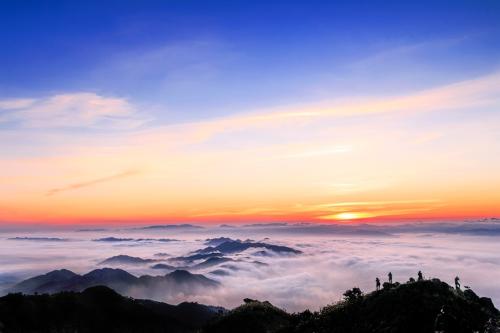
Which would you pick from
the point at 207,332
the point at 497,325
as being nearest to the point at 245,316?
the point at 207,332

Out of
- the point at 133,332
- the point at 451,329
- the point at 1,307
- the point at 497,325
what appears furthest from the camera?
the point at 133,332

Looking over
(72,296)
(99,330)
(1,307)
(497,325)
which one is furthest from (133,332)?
(497,325)

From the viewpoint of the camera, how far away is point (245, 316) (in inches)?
2048

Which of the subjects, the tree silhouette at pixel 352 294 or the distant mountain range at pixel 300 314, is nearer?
the distant mountain range at pixel 300 314

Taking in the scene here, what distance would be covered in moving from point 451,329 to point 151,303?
119411 mm

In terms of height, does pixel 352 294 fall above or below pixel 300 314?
above

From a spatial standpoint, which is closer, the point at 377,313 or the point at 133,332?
the point at 377,313

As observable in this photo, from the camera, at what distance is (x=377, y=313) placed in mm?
31516

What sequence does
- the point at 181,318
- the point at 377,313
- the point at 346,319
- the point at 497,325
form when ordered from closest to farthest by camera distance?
the point at 497,325, the point at 377,313, the point at 346,319, the point at 181,318

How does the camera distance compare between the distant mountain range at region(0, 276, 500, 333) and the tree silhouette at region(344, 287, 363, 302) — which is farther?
the tree silhouette at region(344, 287, 363, 302)

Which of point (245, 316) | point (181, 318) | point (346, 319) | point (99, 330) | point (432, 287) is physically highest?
point (432, 287)

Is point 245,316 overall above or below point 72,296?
above

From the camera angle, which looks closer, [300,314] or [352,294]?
[352,294]

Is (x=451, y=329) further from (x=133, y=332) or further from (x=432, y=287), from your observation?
(x=133, y=332)
